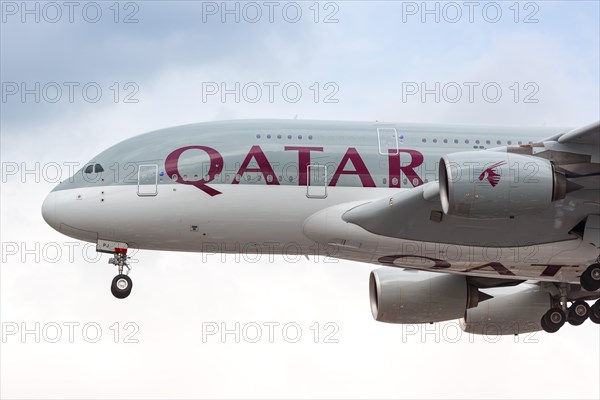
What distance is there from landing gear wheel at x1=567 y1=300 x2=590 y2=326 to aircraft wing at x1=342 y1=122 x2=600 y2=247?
5.34 meters

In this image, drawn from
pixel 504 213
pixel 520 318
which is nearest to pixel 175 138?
pixel 504 213

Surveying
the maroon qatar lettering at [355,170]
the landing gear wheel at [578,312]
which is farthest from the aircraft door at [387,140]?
the landing gear wheel at [578,312]

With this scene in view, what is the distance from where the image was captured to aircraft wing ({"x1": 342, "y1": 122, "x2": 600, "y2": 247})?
97.2ft

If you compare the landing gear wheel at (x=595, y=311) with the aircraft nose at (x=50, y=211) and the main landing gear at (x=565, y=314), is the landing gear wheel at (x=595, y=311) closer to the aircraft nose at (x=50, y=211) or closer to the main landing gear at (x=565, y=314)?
the main landing gear at (x=565, y=314)

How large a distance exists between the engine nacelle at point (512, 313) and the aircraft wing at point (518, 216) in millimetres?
5631

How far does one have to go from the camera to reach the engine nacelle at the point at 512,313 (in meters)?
38.1

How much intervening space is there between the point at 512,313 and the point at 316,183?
8473 millimetres

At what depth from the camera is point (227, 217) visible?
33.1 metres

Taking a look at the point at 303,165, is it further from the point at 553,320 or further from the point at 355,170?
the point at 553,320

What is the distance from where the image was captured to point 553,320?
37812 millimetres

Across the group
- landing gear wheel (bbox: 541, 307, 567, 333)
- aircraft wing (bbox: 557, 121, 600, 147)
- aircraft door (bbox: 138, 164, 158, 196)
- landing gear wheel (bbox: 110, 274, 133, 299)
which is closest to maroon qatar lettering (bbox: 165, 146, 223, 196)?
aircraft door (bbox: 138, 164, 158, 196)

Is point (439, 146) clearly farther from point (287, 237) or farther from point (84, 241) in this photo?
point (84, 241)

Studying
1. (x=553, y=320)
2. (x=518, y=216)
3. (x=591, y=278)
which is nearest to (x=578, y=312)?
(x=553, y=320)

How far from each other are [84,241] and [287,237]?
5.27 meters
